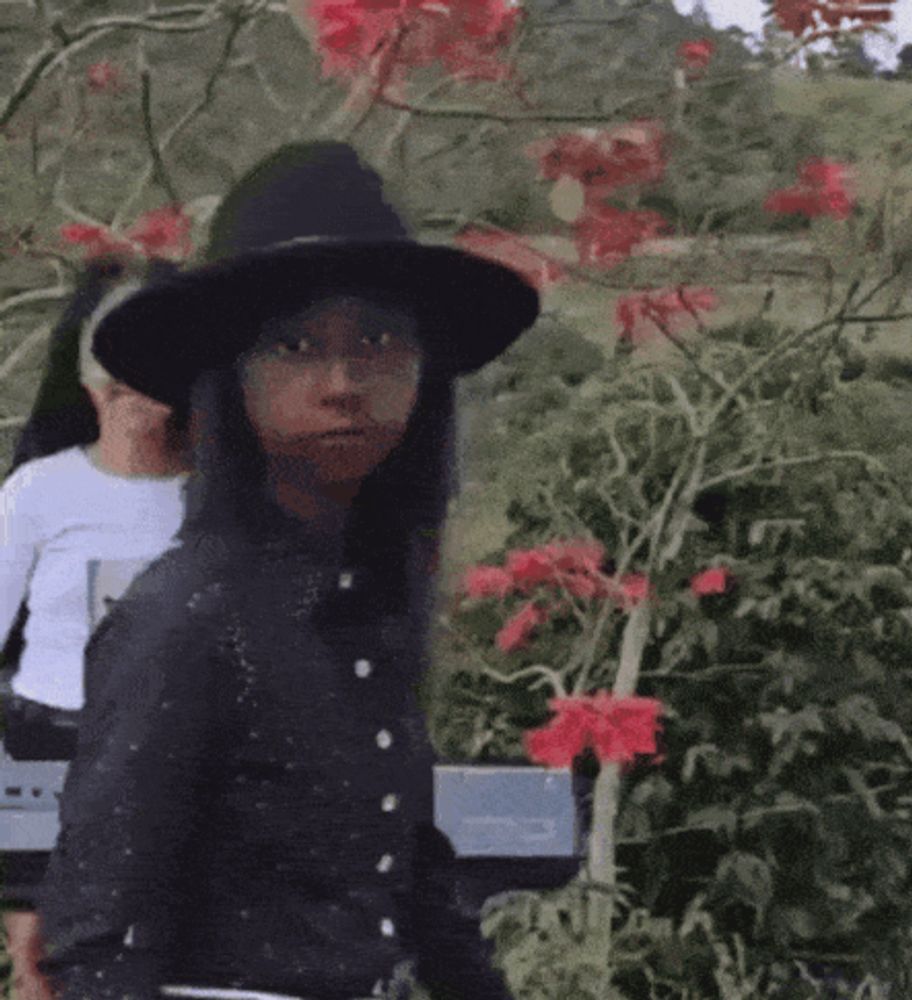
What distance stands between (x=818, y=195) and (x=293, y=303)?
3.72 metres

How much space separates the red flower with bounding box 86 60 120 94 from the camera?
5.11 meters

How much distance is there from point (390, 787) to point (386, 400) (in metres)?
0.28

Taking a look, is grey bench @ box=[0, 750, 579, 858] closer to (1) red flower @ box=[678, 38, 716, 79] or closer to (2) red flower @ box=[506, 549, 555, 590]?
(1) red flower @ box=[678, 38, 716, 79]

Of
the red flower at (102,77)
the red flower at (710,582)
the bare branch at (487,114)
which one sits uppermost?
the red flower at (102,77)

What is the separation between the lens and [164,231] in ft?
11.5

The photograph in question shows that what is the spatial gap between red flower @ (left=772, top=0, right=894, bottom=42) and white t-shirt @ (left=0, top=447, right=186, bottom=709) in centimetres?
266

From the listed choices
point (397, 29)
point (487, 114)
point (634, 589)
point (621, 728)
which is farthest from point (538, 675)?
point (397, 29)

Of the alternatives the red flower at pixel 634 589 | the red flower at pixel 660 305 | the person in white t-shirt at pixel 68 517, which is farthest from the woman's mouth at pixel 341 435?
the red flower at pixel 634 589

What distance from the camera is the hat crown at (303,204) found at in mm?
1570

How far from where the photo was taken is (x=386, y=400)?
1562 mm

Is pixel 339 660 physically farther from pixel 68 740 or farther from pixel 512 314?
pixel 68 740

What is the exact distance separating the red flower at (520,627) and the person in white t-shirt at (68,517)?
336 centimetres

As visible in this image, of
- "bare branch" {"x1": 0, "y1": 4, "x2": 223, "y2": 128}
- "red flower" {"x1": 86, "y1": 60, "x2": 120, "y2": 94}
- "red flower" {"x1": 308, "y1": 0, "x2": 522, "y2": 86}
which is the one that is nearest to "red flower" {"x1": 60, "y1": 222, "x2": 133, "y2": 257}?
"bare branch" {"x1": 0, "y1": 4, "x2": 223, "y2": 128}

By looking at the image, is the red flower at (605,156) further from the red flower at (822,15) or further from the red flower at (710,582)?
the red flower at (710,582)
